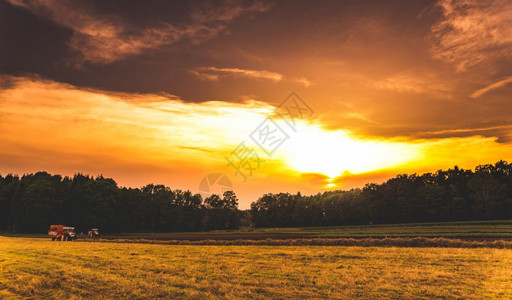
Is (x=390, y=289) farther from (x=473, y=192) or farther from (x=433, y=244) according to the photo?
(x=473, y=192)

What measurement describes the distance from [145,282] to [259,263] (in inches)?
377

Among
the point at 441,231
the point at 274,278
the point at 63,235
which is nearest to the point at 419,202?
the point at 441,231

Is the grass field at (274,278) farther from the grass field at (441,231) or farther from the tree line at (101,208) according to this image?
the tree line at (101,208)

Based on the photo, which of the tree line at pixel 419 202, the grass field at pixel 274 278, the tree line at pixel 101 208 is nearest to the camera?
the grass field at pixel 274 278

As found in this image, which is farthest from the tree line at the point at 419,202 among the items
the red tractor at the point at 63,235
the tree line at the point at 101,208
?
the red tractor at the point at 63,235

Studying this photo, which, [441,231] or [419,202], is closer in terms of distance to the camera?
[441,231]

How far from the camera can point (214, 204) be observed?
6432 inches

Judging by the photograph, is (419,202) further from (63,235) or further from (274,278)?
(274,278)

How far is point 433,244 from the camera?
120 ft

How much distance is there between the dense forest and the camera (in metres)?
111

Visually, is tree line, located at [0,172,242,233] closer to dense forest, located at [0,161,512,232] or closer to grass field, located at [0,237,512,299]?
dense forest, located at [0,161,512,232]

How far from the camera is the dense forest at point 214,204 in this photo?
11100 centimetres

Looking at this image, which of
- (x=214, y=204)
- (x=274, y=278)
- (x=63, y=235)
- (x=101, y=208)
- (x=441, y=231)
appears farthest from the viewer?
(x=214, y=204)

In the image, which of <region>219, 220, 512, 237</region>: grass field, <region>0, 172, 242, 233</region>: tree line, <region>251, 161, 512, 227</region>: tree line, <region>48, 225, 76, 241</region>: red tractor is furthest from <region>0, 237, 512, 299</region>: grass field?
<region>251, 161, 512, 227</region>: tree line
